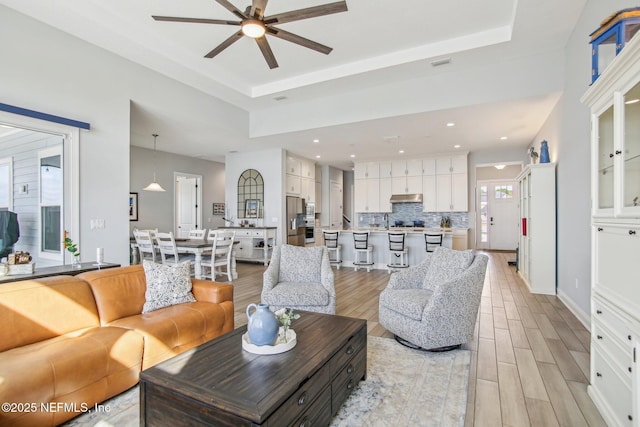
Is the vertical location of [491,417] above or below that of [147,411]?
below

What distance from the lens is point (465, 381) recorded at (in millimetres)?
2318

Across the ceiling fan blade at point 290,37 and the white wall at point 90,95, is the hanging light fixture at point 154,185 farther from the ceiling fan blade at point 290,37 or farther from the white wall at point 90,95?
the ceiling fan blade at point 290,37

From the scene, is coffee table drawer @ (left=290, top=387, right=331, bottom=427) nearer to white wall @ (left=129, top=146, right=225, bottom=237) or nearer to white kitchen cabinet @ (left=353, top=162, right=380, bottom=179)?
white wall @ (left=129, top=146, right=225, bottom=237)

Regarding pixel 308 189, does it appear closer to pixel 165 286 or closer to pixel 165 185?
pixel 165 185

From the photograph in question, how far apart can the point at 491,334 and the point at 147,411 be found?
310 centimetres

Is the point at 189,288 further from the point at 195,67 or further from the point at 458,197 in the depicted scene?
the point at 458,197

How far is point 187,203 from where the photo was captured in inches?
370

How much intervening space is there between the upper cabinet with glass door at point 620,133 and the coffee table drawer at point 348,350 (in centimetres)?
166

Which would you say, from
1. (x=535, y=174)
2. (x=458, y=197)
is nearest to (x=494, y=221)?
(x=458, y=197)

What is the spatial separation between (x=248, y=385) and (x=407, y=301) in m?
1.79

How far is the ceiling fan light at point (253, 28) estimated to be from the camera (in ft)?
9.29

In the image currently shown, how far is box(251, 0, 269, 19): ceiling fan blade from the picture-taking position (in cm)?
263

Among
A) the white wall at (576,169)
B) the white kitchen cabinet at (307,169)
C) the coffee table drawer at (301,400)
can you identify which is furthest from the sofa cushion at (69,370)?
the white kitchen cabinet at (307,169)

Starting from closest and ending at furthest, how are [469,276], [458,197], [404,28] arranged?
1. [469,276]
2. [404,28]
3. [458,197]
